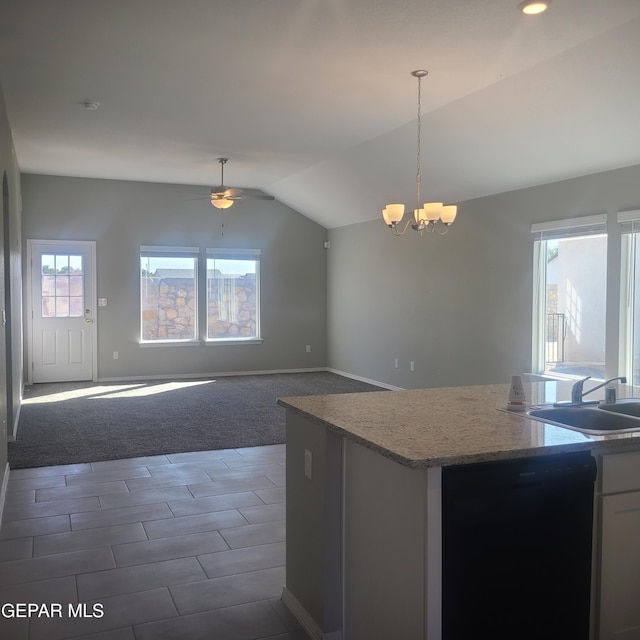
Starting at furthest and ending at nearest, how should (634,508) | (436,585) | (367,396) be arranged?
(367,396)
(634,508)
(436,585)

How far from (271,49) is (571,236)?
10.5 feet

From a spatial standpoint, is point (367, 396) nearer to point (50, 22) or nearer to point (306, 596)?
point (306, 596)

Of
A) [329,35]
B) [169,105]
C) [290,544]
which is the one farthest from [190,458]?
[329,35]

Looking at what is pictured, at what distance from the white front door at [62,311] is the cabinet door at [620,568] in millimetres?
8285

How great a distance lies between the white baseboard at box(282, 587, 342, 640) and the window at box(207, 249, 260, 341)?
7523 millimetres

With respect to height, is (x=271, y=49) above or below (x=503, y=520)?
above

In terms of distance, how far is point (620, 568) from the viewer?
7.43 feet

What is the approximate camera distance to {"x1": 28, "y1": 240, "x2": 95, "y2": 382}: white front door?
8.98 m

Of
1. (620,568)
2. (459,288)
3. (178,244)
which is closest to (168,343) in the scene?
(178,244)

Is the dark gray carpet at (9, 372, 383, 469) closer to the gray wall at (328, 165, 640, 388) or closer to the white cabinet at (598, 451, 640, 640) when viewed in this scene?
the gray wall at (328, 165, 640, 388)

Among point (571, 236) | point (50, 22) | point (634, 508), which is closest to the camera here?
point (634, 508)

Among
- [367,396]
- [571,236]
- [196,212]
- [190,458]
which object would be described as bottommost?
[190,458]

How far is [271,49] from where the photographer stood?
408 cm

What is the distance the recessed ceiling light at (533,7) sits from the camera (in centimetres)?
333
